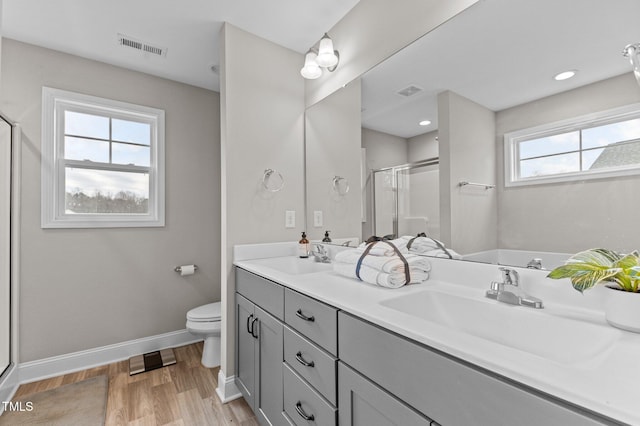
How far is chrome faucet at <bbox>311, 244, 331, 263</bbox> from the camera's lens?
1.92 m

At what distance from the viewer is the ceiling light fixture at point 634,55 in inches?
31.9

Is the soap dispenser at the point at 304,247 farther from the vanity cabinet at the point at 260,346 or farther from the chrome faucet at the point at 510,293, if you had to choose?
the chrome faucet at the point at 510,293

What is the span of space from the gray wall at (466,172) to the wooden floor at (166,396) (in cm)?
152

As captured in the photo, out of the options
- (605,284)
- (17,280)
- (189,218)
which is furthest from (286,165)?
(17,280)

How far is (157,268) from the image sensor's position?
8.30ft

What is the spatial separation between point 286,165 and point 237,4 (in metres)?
1.02

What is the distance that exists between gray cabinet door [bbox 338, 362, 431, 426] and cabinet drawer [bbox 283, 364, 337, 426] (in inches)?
3.2

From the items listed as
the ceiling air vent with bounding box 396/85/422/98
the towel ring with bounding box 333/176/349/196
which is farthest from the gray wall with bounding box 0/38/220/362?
the ceiling air vent with bounding box 396/85/422/98

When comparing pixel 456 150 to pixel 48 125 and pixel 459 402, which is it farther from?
pixel 48 125

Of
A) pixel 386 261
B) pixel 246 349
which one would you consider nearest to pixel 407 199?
pixel 386 261

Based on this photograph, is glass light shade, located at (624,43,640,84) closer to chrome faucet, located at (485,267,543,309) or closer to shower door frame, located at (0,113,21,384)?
chrome faucet, located at (485,267,543,309)

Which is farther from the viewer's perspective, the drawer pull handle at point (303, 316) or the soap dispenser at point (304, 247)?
the soap dispenser at point (304, 247)

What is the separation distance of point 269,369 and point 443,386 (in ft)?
3.27

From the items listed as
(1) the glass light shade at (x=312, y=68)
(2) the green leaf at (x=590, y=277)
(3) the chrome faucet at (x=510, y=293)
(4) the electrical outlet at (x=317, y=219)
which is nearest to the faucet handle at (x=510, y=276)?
(3) the chrome faucet at (x=510, y=293)
